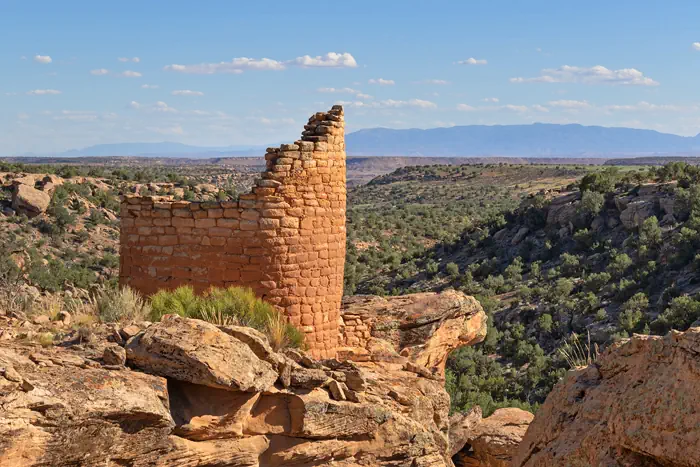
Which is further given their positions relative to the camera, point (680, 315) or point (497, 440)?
point (680, 315)

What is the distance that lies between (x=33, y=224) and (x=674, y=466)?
31.8 m

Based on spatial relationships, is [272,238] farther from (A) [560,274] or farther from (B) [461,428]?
(A) [560,274]

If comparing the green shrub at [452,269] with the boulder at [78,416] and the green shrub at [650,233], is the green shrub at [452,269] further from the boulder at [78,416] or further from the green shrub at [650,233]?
the boulder at [78,416]

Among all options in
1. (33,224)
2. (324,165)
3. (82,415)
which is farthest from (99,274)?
(82,415)

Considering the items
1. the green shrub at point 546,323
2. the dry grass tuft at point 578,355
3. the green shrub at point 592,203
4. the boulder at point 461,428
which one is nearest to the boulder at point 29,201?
the green shrub at point 546,323

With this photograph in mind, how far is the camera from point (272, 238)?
1108 cm

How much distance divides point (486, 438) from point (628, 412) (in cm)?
685

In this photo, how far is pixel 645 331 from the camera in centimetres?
2314

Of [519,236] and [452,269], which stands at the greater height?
[519,236]

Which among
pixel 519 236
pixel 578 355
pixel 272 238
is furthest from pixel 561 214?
pixel 272 238

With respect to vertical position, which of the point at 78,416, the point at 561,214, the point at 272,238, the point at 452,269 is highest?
the point at 272,238

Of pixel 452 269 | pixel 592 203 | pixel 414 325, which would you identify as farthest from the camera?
pixel 592 203

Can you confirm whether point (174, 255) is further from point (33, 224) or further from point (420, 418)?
point (33, 224)

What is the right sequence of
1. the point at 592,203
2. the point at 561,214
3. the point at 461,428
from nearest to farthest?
the point at 461,428, the point at 592,203, the point at 561,214
